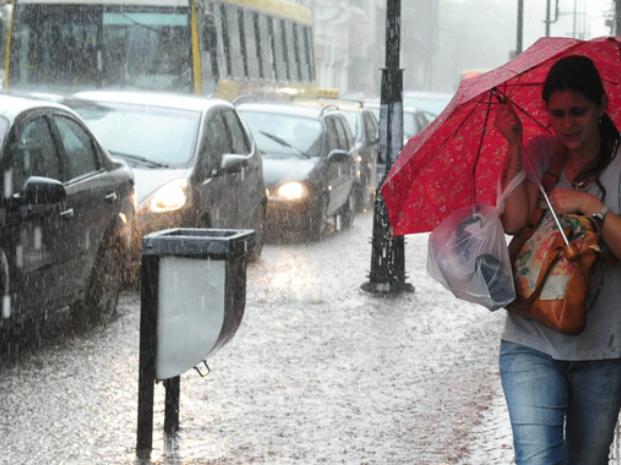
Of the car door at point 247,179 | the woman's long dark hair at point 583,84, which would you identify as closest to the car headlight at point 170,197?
the car door at point 247,179

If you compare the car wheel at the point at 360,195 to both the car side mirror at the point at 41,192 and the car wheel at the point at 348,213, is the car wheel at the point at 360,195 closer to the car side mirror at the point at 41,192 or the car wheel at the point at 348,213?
the car wheel at the point at 348,213

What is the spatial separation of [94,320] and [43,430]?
11.4 feet

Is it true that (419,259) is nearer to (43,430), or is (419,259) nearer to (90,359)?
(90,359)

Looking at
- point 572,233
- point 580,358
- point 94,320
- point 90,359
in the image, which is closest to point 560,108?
point 572,233

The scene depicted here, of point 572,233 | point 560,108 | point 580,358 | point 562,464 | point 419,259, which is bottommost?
point 419,259

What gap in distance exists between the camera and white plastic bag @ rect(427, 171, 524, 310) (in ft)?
14.9

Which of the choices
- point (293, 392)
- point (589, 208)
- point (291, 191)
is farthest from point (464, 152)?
point (291, 191)

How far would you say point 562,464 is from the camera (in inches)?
177

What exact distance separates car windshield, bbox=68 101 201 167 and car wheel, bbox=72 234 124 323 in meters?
2.63

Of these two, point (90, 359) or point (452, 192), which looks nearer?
point (452, 192)

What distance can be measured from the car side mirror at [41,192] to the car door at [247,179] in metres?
5.55

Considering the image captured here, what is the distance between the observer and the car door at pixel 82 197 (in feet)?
33.2

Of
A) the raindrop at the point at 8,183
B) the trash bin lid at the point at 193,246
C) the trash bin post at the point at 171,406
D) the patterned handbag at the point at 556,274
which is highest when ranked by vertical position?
the patterned handbag at the point at 556,274

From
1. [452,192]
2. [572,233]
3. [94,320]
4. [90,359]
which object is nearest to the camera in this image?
[572,233]
